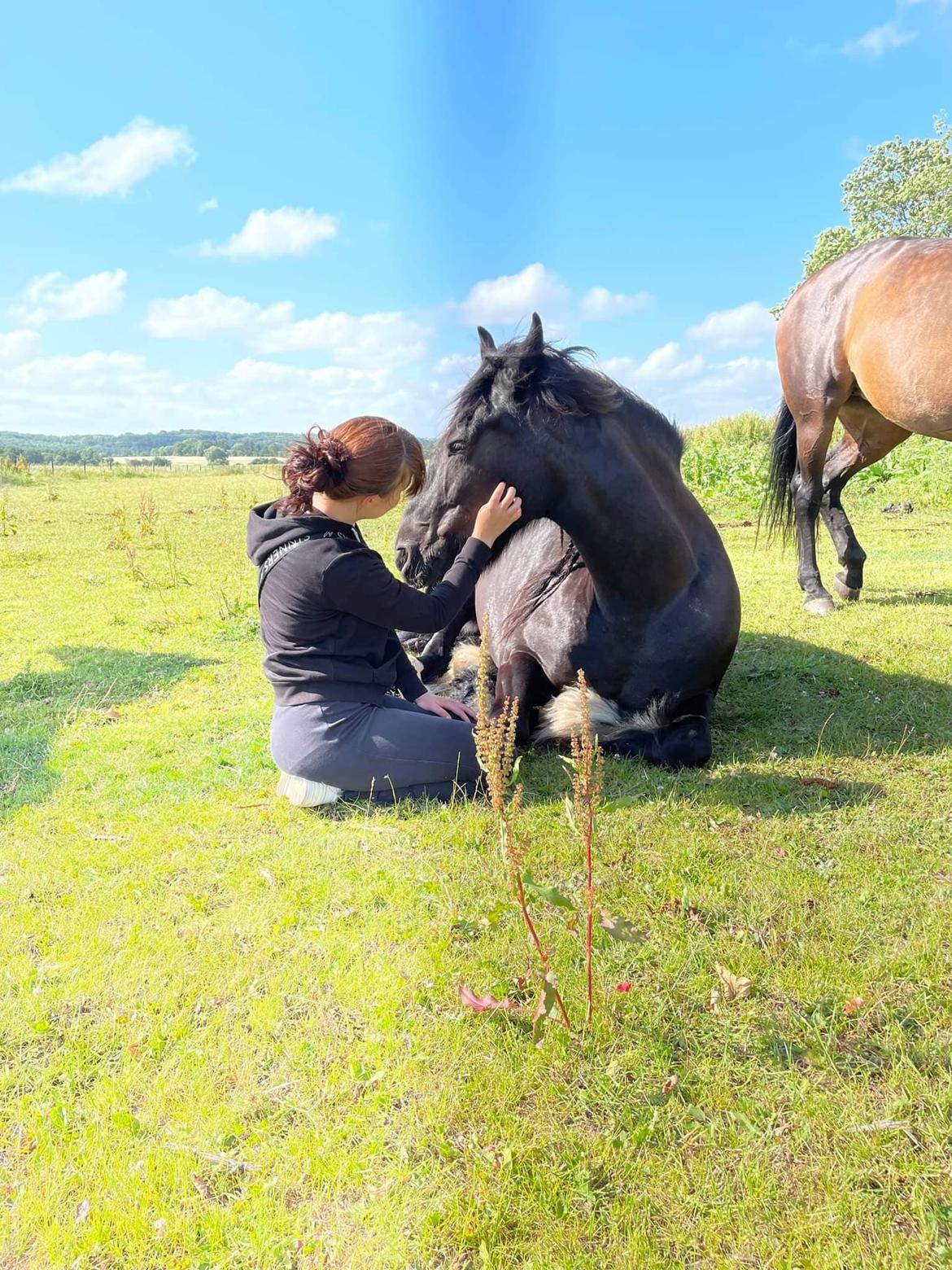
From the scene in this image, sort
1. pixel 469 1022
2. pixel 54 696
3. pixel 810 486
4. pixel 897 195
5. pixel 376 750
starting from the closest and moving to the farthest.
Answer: pixel 469 1022 → pixel 376 750 → pixel 54 696 → pixel 810 486 → pixel 897 195

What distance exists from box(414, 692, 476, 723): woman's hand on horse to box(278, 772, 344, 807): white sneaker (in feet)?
2.21

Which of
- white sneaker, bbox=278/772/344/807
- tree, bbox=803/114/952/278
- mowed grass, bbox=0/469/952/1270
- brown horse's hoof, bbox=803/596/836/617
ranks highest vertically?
tree, bbox=803/114/952/278

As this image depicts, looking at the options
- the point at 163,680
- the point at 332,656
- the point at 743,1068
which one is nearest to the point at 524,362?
the point at 332,656

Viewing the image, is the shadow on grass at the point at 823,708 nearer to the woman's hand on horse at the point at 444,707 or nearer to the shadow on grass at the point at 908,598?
the woman's hand on horse at the point at 444,707

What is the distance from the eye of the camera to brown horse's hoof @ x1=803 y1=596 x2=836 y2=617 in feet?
22.7

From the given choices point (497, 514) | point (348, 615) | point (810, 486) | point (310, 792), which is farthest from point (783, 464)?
point (310, 792)

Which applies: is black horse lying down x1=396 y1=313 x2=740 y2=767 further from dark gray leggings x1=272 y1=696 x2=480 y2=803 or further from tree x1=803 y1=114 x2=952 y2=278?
tree x1=803 y1=114 x2=952 y2=278

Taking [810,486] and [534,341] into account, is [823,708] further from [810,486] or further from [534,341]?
[810,486]

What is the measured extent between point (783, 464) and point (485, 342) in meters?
4.95

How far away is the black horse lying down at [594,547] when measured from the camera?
365 cm

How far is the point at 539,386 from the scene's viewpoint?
364 centimetres

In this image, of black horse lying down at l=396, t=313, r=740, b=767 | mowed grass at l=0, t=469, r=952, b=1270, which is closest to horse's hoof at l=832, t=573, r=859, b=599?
mowed grass at l=0, t=469, r=952, b=1270

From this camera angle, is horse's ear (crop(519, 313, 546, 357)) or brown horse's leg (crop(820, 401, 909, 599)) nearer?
horse's ear (crop(519, 313, 546, 357))

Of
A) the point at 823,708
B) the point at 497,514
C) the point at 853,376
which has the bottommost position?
the point at 823,708
